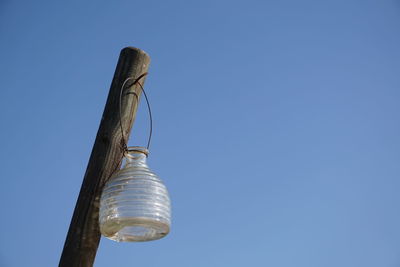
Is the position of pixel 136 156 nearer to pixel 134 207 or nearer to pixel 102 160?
pixel 102 160

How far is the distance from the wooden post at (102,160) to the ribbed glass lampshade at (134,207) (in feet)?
0.34

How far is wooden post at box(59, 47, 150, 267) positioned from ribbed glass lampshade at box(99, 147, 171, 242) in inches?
4.0

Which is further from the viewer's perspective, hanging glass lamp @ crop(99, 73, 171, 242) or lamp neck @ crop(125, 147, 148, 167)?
lamp neck @ crop(125, 147, 148, 167)

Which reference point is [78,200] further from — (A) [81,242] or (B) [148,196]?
(B) [148,196]

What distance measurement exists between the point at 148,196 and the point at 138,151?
0.26 meters

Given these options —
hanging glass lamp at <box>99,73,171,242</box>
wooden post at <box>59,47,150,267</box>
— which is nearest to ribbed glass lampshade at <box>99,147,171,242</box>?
hanging glass lamp at <box>99,73,171,242</box>

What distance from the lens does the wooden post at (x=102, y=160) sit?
6.23 ft

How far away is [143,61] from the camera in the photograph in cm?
229

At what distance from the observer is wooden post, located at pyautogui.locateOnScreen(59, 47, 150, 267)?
1897 mm

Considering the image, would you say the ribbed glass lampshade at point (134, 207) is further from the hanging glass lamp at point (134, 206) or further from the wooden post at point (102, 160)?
the wooden post at point (102, 160)

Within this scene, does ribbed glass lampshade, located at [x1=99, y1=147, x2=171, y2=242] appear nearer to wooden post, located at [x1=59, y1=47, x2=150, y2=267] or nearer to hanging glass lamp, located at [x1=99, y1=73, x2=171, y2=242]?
hanging glass lamp, located at [x1=99, y1=73, x2=171, y2=242]

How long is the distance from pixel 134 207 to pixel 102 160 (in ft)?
1.12

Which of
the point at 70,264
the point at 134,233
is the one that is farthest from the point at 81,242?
the point at 134,233

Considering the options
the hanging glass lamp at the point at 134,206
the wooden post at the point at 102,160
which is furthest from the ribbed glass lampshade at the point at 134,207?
the wooden post at the point at 102,160
